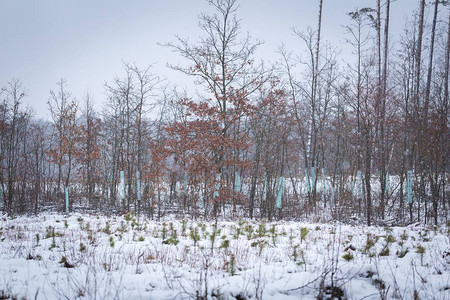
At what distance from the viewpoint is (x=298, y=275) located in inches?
137

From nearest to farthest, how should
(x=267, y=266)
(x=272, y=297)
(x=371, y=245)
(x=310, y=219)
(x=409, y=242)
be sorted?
(x=272, y=297)
(x=267, y=266)
(x=371, y=245)
(x=409, y=242)
(x=310, y=219)

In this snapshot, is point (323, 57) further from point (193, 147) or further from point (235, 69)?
point (193, 147)

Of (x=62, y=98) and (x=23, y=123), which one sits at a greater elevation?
(x=62, y=98)

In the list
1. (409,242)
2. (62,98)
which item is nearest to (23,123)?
(62,98)

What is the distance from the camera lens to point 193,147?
12.1 meters

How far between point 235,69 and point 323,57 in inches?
285

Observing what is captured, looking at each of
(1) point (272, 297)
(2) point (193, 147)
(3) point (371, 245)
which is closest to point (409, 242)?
(3) point (371, 245)

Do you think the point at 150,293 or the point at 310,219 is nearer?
the point at 150,293

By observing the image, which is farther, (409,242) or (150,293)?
(409,242)

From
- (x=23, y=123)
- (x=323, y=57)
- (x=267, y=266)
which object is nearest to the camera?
(x=267, y=266)

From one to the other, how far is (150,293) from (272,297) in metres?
1.33

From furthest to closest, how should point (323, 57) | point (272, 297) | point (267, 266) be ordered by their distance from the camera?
point (323, 57) → point (267, 266) → point (272, 297)

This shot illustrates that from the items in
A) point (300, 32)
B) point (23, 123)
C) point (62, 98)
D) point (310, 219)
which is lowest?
point (310, 219)

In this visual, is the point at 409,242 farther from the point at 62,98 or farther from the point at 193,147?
the point at 62,98
